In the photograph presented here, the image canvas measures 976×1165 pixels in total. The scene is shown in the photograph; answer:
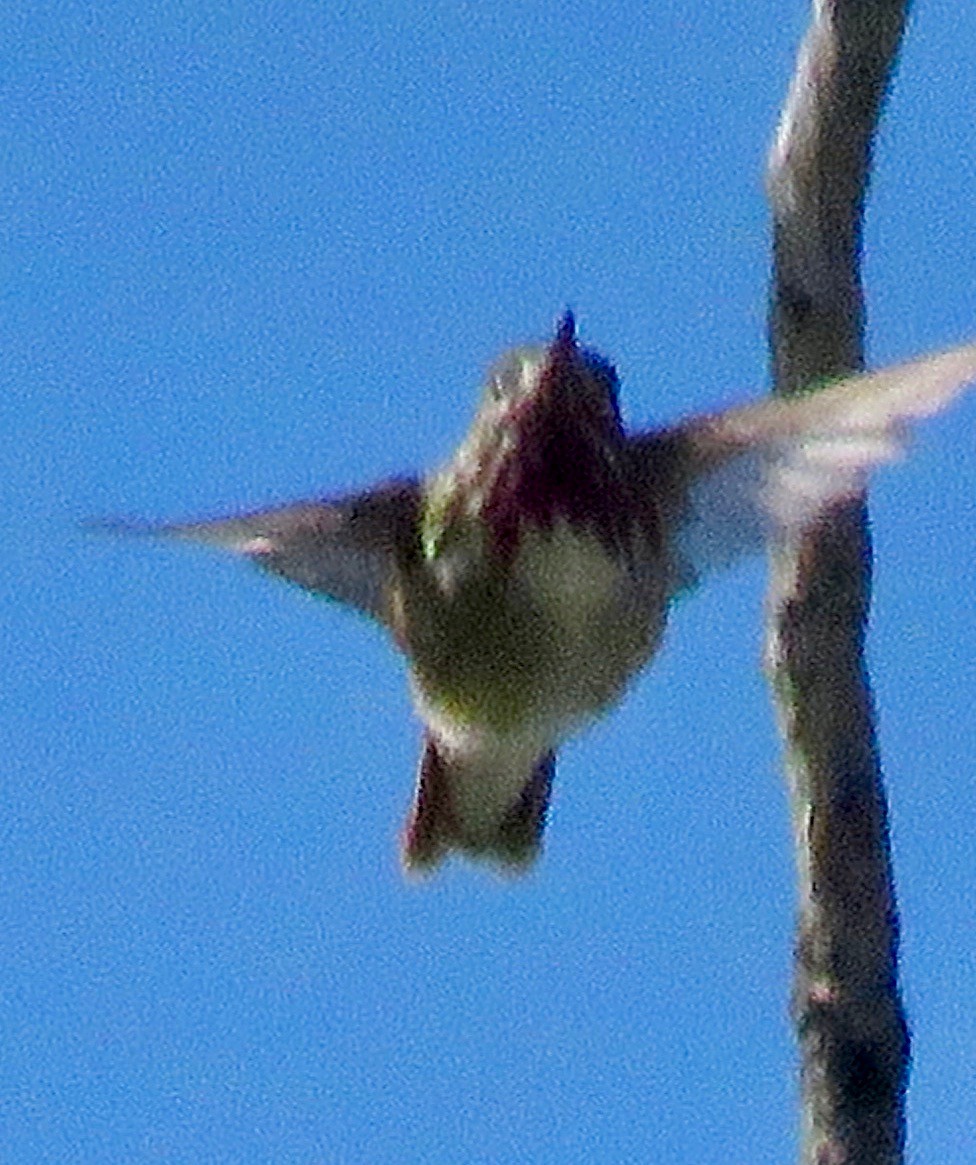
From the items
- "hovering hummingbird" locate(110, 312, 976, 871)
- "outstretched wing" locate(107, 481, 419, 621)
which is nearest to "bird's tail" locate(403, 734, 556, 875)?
"hovering hummingbird" locate(110, 312, 976, 871)

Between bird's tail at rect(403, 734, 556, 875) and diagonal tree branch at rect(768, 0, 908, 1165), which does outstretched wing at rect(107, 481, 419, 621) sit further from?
diagonal tree branch at rect(768, 0, 908, 1165)

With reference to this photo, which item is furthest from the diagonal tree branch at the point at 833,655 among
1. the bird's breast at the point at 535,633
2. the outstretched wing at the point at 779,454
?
the bird's breast at the point at 535,633

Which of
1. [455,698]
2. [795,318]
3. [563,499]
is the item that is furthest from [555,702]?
[795,318]

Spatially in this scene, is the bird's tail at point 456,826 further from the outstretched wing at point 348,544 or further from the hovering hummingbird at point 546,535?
the outstretched wing at point 348,544

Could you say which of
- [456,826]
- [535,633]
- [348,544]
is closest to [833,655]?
[535,633]

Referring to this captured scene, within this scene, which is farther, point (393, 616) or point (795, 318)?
point (393, 616)

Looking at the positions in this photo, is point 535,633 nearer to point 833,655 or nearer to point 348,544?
point 348,544

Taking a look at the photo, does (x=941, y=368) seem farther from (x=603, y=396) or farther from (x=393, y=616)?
(x=393, y=616)
